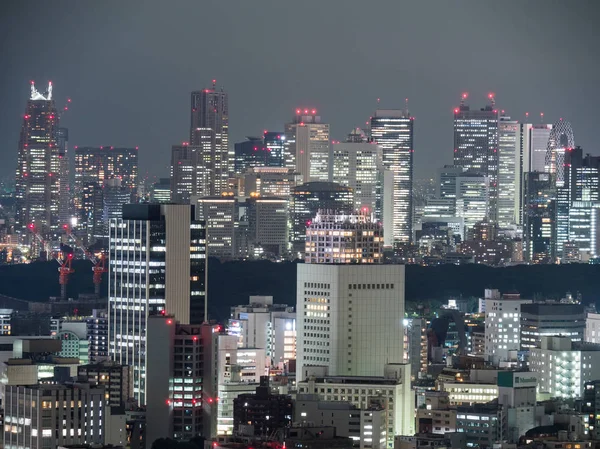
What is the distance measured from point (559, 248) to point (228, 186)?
16619 millimetres

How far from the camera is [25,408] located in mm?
29344

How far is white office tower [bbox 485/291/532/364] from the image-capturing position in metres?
52.0

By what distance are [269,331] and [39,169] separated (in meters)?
47.5

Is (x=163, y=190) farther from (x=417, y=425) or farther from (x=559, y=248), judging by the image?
(x=417, y=425)

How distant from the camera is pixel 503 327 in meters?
53.8

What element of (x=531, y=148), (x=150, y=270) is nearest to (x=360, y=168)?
(x=531, y=148)

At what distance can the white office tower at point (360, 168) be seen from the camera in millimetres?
91938

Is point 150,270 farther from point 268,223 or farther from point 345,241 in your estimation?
point 268,223

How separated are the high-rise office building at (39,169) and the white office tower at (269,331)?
1565 inches

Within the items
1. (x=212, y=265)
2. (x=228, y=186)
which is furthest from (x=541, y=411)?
(x=228, y=186)

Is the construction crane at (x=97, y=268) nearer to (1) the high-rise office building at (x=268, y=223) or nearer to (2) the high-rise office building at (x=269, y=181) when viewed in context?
(1) the high-rise office building at (x=268, y=223)

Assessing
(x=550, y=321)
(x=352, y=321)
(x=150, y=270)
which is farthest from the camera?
(x=550, y=321)

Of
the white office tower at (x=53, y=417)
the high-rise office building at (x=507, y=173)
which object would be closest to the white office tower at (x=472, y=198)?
the high-rise office building at (x=507, y=173)

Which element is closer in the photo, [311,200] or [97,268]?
[97,268]
